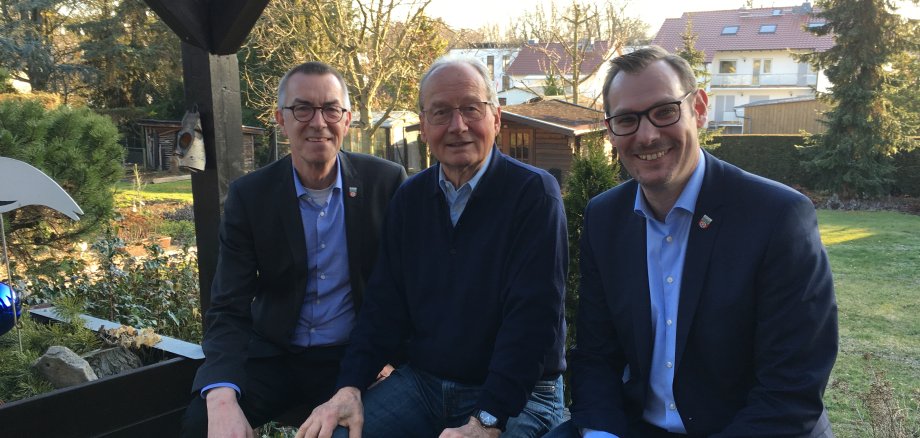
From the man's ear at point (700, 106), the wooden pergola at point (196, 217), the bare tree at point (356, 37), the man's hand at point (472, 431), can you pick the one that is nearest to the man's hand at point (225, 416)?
the wooden pergola at point (196, 217)

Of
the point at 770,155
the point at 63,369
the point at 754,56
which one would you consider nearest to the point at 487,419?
the point at 63,369

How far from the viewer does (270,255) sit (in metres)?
2.76

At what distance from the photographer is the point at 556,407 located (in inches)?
95.7

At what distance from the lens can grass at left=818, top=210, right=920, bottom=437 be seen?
14.0ft

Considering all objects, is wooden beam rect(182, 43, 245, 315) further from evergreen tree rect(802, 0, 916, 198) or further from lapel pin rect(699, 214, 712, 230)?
evergreen tree rect(802, 0, 916, 198)

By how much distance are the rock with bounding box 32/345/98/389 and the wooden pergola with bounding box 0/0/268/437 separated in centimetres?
22

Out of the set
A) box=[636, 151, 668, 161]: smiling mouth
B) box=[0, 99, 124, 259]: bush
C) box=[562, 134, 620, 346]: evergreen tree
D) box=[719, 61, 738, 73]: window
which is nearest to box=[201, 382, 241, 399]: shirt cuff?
box=[636, 151, 668, 161]: smiling mouth

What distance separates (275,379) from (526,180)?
1.29 metres

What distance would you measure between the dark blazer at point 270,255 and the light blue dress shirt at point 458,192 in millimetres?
438

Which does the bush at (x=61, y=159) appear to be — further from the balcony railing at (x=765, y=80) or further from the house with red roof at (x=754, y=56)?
the balcony railing at (x=765, y=80)

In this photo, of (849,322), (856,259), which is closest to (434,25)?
(856,259)

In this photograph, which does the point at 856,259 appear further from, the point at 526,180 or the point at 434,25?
the point at 526,180

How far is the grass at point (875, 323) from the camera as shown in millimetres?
4277

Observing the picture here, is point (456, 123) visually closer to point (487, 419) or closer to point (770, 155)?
point (487, 419)
